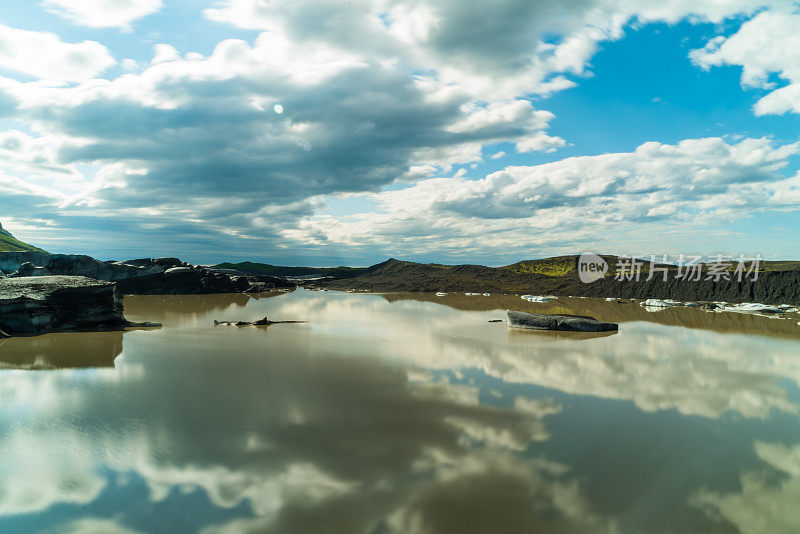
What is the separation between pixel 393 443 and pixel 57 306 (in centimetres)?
2066

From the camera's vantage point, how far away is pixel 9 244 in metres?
110

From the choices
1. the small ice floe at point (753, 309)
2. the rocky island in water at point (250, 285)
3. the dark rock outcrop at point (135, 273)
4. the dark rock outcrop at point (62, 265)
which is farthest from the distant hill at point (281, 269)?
the small ice floe at point (753, 309)

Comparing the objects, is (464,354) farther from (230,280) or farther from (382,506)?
(230,280)

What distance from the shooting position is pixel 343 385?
412 inches

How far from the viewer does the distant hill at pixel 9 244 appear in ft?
333

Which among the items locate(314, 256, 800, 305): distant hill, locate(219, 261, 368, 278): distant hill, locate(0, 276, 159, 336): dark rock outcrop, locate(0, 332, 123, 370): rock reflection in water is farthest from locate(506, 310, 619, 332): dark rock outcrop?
locate(219, 261, 368, 278): distant hill

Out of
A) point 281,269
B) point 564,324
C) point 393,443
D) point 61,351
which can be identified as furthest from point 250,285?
point 281,269

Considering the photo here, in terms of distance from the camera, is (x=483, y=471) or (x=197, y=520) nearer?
(x=197, y=520)

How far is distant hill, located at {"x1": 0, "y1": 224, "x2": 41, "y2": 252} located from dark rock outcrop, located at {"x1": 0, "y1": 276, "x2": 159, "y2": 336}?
11361cm

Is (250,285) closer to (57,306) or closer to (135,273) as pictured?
(135,273)

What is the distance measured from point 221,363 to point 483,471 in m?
10.2

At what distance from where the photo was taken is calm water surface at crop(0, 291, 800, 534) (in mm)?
4945

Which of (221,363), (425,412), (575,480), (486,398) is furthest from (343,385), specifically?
(575,480)

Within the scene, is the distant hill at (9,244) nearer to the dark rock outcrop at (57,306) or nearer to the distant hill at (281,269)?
the distant hill at (281,269)
